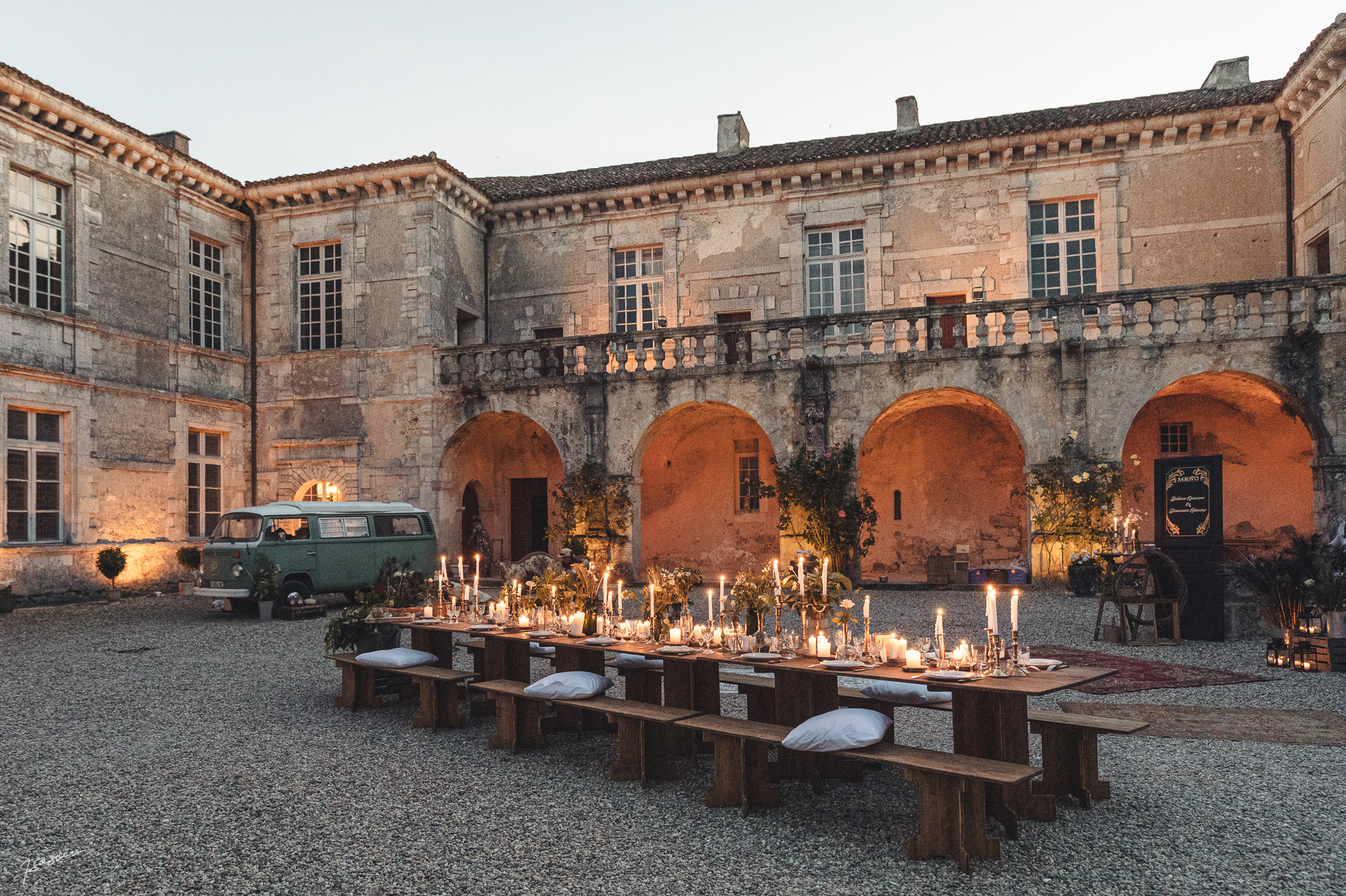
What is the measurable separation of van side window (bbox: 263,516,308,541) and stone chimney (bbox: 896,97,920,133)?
13.8 m

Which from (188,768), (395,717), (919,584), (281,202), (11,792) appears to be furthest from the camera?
(281,202)

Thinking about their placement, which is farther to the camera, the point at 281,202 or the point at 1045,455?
the point at 281,202

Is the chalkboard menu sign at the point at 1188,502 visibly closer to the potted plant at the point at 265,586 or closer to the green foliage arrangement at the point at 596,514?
the green foliage arrangement at the point at 596,514

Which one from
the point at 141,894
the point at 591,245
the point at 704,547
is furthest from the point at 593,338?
the point at 141,894

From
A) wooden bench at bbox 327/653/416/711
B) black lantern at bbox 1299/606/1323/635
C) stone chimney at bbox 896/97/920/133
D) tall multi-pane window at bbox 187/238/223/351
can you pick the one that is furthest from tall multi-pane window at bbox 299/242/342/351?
black lantern at bbox 1299/606/1323/635

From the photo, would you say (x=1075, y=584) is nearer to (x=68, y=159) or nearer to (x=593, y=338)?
Result: (x=593, y=338)

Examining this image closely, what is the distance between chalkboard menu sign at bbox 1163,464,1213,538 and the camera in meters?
10.6

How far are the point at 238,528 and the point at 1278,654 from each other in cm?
1358

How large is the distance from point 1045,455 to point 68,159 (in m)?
17.0

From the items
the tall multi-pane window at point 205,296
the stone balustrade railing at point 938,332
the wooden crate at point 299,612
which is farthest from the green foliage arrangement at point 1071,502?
the tall multi-pane window at point 205,296

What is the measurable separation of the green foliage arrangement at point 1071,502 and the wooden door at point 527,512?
1093cm

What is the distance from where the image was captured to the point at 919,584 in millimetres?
16922

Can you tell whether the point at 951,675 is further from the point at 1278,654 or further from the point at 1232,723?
the point at 1278,654

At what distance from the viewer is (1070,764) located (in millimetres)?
5004
